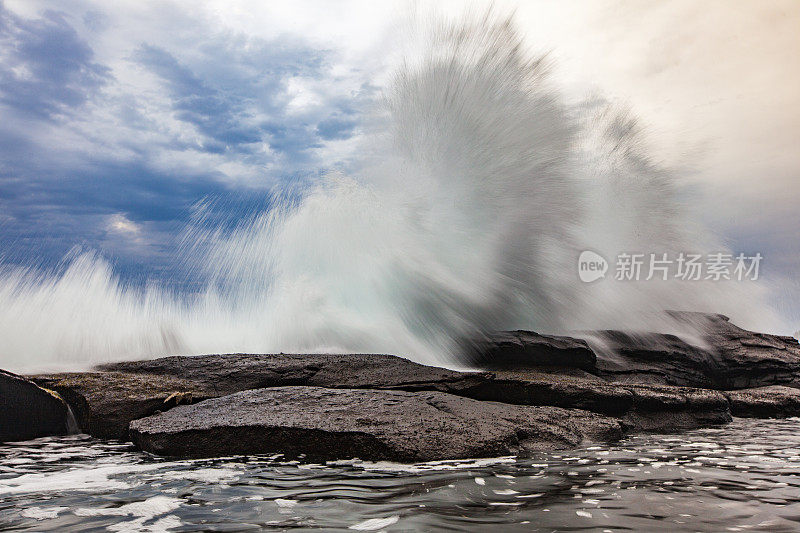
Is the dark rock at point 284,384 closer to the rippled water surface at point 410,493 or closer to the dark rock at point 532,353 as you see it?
the rippled water surface at point 410,493

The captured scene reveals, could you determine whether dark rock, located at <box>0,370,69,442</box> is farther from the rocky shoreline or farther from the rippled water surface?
the rippled water surface

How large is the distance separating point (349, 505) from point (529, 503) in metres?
0.85

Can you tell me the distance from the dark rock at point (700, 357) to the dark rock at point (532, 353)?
18.4 inches

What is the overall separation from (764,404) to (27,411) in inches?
326

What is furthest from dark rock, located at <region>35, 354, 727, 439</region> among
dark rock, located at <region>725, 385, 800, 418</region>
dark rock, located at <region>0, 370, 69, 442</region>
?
dark rock, located at <region>725, 385, 800, 418</region>

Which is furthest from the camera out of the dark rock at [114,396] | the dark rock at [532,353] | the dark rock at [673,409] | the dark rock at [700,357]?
the dark rock at [700,357]

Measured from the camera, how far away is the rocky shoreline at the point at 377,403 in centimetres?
396

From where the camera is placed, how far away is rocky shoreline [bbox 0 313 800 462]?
396 cm

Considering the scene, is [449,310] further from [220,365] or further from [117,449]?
[117,449]

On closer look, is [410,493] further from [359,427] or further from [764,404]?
[764,404]

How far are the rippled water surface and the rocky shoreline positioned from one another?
0.23 meters

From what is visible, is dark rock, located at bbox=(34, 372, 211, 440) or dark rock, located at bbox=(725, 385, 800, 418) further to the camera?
dark rock, located at bbox=(725, 385, 800, 418)

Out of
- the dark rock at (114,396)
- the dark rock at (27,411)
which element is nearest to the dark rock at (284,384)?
the dark rock at (114,396)

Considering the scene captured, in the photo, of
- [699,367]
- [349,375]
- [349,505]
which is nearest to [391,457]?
[349,505]
